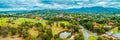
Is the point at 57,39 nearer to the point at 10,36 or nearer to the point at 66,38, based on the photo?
the point at 66,38

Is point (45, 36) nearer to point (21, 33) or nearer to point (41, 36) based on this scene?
point (41, 36)

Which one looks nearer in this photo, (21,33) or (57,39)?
(57,39)

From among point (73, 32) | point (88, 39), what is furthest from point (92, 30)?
point (88, 39)

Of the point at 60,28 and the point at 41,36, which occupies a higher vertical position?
the point at 41,36

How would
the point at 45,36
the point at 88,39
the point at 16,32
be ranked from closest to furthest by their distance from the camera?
1. the point at 45,36
2. the point at 88,39
3. the point at 16,32

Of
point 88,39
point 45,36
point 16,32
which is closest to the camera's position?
point 45,36

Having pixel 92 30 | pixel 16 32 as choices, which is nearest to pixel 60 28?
pixel 92 30

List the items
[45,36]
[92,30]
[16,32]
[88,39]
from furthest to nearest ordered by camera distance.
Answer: [92,30] → [16,32] → [88,39] → [45,36]

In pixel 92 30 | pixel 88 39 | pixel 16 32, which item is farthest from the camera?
pixel 92 30

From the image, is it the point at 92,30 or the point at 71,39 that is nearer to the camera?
the point at 71,39
